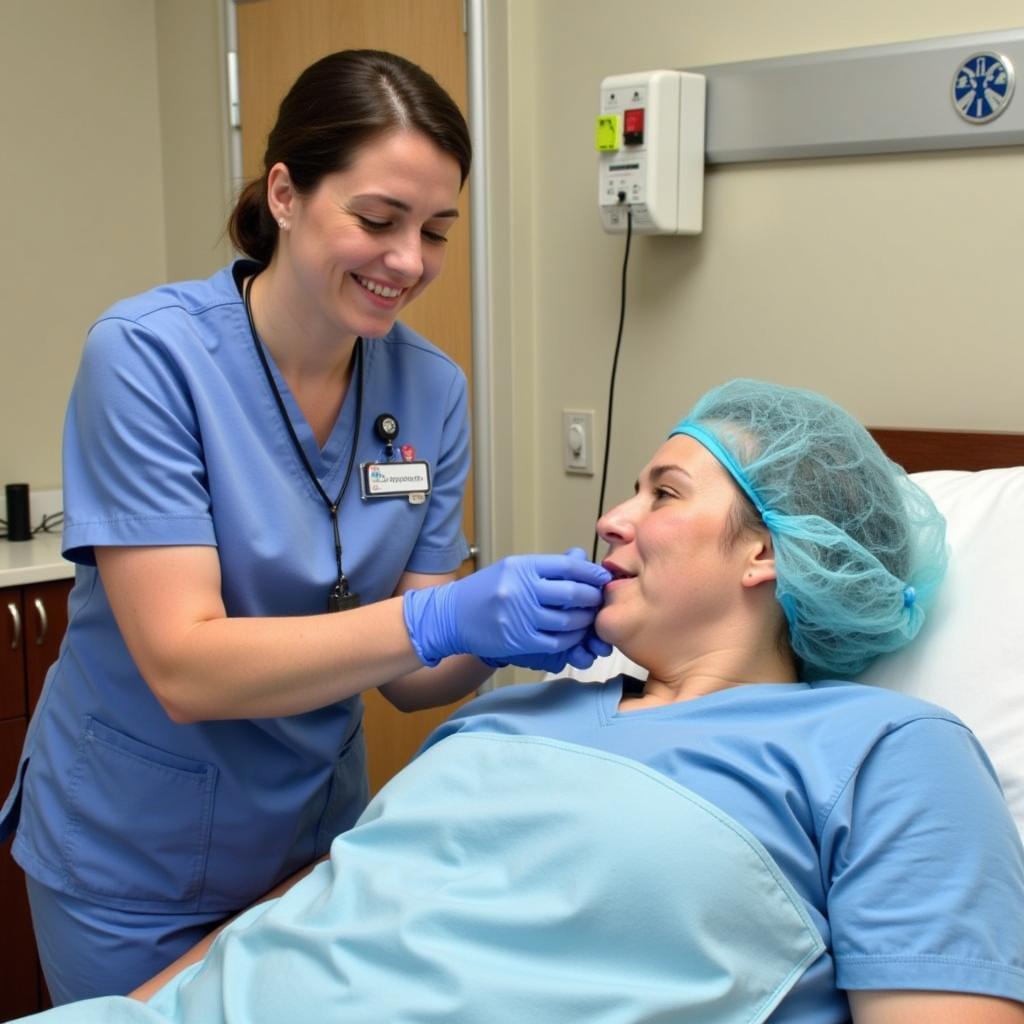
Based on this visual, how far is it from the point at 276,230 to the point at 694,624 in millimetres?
711

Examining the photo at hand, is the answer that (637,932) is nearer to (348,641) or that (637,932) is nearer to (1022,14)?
(348,641)

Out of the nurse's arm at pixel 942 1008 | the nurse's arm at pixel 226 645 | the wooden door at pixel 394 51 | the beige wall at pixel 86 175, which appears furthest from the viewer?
the beige wall at pixel 86 175

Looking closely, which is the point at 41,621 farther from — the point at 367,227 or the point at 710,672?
the point at 710,672

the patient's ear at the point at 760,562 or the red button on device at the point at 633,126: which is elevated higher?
the red button on device at the point at 633,126

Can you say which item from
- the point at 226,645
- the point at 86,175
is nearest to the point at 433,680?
the point at 226,645

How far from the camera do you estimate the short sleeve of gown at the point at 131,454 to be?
131 cm

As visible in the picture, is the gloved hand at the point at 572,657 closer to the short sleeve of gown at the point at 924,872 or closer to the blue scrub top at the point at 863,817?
the blue scrub top at the point at 863,817

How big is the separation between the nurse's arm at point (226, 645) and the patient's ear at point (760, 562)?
37 cm

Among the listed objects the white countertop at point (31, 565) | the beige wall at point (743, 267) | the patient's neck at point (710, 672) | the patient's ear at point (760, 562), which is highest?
the beige wall at point (743, 267)

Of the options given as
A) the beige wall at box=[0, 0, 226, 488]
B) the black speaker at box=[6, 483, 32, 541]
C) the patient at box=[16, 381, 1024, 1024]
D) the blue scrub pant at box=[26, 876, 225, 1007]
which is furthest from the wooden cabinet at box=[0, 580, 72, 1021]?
the patient at box=[16, 381, 1024, 1024]

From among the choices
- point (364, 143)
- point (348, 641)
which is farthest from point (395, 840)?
point (364, 143)

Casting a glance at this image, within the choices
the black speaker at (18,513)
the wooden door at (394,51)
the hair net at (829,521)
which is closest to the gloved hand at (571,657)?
Result: the hair net at (829,521)

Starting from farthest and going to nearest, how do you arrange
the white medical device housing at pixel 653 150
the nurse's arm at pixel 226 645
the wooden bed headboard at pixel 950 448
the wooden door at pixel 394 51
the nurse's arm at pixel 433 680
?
the wooden door at pixel 394 51 < the white medical device housing at pixel 653 150 < the wooden bed headboard at pixel 950 448 < the nurse's arm at pixel 433 680 < the nurse's arm at pixel 226 645

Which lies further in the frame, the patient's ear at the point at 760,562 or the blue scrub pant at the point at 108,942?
the blue scrub pant at the point at 108,942
